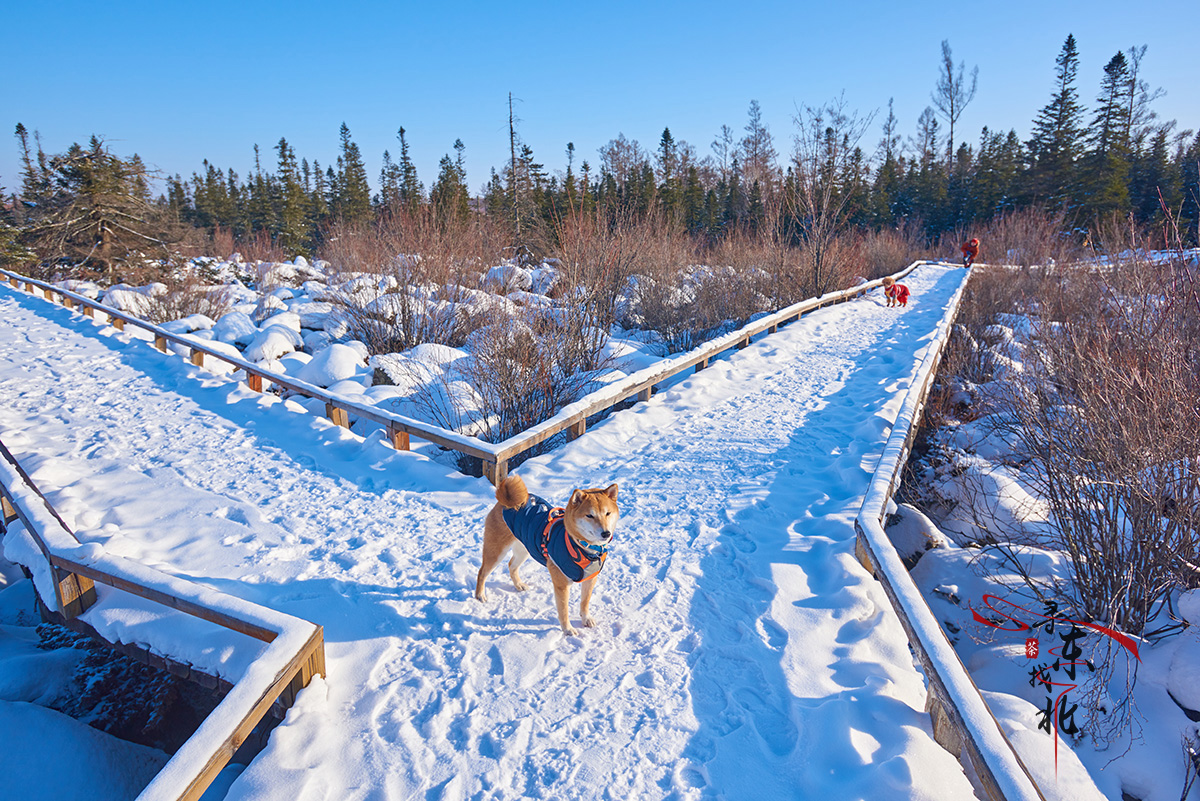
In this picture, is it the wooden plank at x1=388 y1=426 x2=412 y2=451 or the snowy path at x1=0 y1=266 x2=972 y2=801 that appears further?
the wooden plank at x1=388 y1=426 x2=412 y2=451

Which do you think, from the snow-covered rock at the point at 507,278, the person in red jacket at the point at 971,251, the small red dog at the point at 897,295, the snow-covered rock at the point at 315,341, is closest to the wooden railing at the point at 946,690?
the snow-covered rock at the point at 507,278

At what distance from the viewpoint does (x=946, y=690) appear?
8.02 feet

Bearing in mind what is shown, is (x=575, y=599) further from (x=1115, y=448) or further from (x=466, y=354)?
(x=466, y=354)

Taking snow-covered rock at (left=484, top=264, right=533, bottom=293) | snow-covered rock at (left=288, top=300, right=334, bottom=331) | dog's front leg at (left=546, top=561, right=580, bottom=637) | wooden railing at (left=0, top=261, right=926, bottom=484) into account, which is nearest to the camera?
dog's front leg at (left=546, top=561, right=580, bottom=637)

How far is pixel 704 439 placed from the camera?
21.4 feet

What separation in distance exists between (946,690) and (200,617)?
11.5 feet

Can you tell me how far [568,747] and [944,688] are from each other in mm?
1565

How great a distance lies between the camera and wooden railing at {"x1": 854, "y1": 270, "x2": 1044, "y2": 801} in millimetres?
2064

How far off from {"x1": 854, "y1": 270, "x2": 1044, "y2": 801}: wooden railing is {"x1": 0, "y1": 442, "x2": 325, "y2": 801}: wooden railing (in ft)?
9.01

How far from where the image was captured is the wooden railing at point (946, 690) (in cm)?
206

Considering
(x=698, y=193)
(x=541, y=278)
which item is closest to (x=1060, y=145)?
(x=698, y=193)

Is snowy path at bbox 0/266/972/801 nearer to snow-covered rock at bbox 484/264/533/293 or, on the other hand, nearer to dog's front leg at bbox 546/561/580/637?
dog's front leg at bbox 546/561/580/637

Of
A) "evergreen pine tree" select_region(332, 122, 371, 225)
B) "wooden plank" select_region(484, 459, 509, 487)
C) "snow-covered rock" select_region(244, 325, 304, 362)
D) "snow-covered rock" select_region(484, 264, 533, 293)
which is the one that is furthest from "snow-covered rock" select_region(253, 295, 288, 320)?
"evergreen pine tree" select_region(332, 122, 371, 225)

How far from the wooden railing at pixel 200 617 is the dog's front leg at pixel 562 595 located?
3.80 ft
